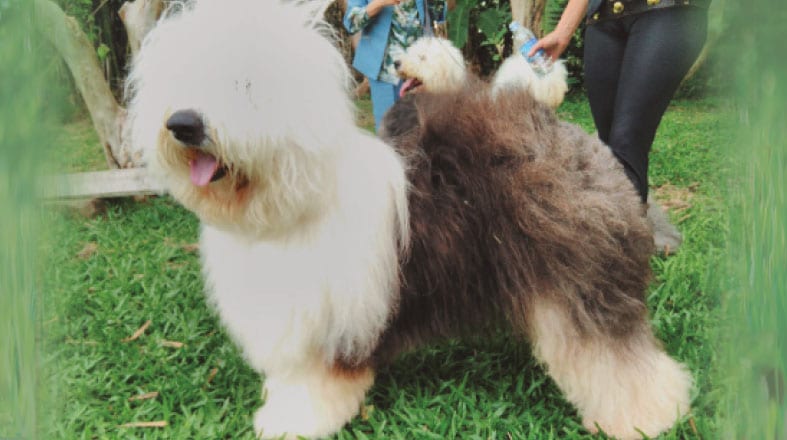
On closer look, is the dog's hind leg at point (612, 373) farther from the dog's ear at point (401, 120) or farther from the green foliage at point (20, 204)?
the green foliage at point (20, 204)

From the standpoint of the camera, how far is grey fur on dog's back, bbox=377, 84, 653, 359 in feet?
7.55

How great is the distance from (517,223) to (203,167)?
1.17 meters

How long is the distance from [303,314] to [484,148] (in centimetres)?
95

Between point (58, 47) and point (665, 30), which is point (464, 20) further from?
point (58, 47)

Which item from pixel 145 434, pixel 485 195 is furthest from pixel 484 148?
pixel 145 434

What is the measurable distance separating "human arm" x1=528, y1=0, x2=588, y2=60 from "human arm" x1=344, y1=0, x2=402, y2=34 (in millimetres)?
1628

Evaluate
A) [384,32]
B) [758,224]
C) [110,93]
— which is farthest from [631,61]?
[110,93]

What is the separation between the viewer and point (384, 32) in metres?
4.75

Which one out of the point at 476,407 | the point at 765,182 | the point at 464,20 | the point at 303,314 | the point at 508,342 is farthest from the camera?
the point at 464,20

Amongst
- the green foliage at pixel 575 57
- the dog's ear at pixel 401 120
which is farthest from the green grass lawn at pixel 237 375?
the green foliage at pixel 575 57

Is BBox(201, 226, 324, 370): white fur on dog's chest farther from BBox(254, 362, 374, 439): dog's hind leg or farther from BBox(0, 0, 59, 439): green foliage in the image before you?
BBox(0, 0, 59, 439): green foliage

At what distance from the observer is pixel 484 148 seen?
238cm

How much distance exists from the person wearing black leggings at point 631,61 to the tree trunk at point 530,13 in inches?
179

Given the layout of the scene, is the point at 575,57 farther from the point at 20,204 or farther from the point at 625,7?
the point at 20,204
